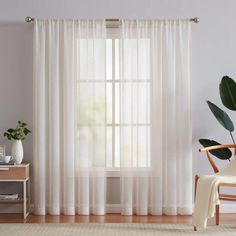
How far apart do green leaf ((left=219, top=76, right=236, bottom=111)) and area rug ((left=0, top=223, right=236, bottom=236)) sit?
1.26 meters

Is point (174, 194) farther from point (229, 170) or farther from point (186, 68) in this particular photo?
point (186, 68)

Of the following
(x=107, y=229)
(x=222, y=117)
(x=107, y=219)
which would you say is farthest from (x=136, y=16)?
(x=107, y=229)

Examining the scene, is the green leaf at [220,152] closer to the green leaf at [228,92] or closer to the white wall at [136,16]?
the white wall at [136,16]

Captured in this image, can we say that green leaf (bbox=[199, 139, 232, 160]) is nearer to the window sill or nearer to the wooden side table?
the window sill

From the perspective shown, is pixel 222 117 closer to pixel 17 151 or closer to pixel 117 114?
pixel 117 114

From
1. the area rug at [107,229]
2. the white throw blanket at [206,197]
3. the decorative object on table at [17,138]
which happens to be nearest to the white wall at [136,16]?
the decorative object on table at [17,138]

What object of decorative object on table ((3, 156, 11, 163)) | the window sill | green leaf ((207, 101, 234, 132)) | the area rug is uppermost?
green leaf ((207, 101, 234, 132))

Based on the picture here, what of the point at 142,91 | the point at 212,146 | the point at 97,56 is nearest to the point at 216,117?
the point at 212,146

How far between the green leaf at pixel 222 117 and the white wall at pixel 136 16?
0.33 m

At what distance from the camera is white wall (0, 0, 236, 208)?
20.9 ft

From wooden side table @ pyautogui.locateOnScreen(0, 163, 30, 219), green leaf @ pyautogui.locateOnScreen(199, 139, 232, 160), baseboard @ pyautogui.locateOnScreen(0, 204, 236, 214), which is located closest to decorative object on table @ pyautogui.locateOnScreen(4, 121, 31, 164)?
wooden side table @ pyautogui.locateOnScreen(0, 163, 30, 219)

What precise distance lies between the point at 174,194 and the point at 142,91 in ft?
3.82

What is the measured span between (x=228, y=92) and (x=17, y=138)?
2.26 meters

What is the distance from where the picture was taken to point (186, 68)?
6.24 meters
